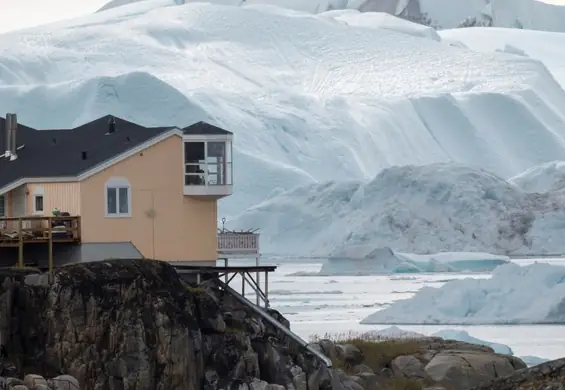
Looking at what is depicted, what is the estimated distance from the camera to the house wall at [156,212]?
1716 cm

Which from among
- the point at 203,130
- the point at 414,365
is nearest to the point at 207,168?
the point at 203,130

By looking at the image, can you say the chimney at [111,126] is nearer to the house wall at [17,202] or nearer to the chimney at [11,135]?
the chimney at [11,135]

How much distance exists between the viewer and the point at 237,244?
733 inches

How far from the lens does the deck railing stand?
18.6 metres

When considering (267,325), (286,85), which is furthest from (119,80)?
(267,325)

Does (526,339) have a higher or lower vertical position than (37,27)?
lower

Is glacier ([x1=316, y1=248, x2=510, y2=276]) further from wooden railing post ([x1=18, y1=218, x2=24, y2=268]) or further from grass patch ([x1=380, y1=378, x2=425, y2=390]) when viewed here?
wooden railing post ([x1=18, y1=218, x2=24, y2=268])

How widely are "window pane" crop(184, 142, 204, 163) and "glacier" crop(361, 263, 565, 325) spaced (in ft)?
38.1

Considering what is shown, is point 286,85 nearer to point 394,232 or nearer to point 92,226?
point 394,232

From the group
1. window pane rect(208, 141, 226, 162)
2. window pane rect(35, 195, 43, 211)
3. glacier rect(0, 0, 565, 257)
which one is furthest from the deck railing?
glacier rect(0, 0, 565, 257)

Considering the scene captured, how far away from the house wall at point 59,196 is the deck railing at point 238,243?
1983 mm

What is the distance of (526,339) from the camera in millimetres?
25906

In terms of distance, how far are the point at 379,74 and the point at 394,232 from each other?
1032 inches

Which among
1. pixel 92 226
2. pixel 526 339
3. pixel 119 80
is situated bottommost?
pixel 526 339
